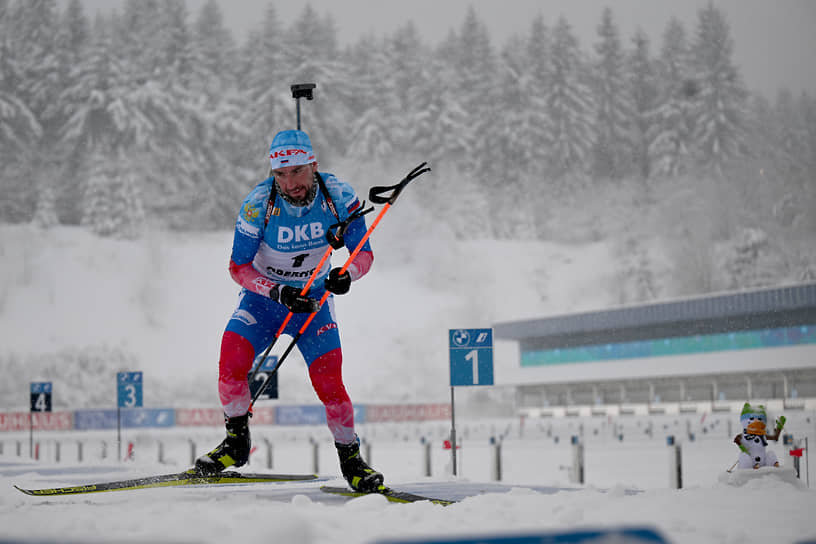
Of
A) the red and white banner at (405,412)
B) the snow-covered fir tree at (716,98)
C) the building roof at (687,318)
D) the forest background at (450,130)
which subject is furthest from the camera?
the snow-covered fir tree at (716,98)

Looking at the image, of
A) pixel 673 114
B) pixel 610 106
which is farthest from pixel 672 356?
pixel 610 106

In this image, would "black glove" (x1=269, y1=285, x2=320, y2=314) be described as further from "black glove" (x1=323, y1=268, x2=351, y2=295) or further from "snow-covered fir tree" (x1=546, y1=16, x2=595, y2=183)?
"snow-covered fir tree" (x1=546, y1=16, x2=595, y2=183)

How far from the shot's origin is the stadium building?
5478 centimetres

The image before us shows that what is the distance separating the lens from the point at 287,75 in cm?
9838

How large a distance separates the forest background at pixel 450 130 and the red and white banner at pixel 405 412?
3295 centimetres

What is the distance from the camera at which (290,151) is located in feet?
25.3

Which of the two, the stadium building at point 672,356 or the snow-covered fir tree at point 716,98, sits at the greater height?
the snow-covered fir tree at point 716,98

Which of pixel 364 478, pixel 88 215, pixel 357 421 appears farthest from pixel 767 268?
pixel 364 478

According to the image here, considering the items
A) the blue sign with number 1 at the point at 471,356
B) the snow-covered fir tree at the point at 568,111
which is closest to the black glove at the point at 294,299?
the blue sign with number 1 at the point at 471,356

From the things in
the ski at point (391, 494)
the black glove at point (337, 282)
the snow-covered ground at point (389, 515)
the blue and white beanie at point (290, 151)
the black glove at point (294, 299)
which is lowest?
the ski at point (391, 494)

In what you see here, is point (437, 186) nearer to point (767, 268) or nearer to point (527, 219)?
point (527, 219)

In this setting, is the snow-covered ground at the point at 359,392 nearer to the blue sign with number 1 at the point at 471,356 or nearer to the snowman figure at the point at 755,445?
the blue sign with number 1 at the point at 471,356

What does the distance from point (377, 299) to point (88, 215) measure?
25.8 metres

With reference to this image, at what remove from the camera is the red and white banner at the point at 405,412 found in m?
56.6
